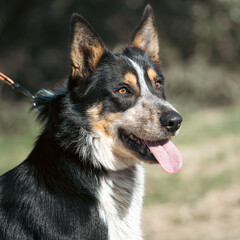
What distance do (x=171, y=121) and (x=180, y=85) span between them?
13.2m

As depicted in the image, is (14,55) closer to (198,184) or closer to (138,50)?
(198,184)

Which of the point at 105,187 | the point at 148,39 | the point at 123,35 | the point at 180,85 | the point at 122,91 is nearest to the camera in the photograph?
the point at 105,187

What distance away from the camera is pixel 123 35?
65.2ft

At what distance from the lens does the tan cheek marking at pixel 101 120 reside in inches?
144

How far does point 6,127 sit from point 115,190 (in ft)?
39.9

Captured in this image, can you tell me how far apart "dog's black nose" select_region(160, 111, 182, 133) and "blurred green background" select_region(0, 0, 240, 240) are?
2.79 m

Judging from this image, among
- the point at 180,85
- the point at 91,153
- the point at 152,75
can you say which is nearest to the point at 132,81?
the point at 152,75

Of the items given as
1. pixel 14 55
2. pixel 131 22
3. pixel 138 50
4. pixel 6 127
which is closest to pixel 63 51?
pixel 14 55

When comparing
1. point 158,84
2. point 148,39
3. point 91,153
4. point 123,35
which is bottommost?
point 91,153

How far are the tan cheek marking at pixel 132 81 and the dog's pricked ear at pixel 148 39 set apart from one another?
583 millimetres

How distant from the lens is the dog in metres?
3.22

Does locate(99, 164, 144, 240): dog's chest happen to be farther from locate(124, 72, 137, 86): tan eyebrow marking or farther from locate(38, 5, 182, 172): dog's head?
locate(124, 72, 137, 86): tan eyebrow marking

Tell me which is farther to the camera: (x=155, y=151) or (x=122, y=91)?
(x=122, y=91)

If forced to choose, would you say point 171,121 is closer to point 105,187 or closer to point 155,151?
point 155,151
